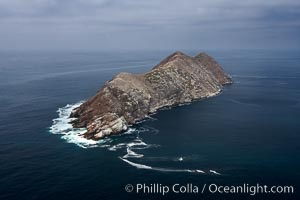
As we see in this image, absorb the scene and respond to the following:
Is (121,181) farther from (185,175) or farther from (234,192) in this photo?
(234,192)

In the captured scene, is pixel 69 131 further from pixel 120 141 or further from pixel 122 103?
pixel 122 103

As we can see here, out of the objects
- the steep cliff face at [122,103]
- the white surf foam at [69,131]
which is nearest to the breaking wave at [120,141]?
the white surf foam at [69,131]

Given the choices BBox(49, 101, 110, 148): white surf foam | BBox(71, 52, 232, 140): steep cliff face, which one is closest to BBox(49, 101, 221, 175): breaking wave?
BBox(49, 101, 110, 148): white surf foam

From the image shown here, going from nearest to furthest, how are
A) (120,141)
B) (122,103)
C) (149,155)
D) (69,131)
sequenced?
1. (149,155)
2. (120,141)
3. (69,131)
4. (122,103)

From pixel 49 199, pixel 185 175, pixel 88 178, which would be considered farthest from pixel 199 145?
pixel 49 199

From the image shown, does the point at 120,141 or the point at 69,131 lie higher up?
the point at 69,131

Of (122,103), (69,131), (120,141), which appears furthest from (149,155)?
(122,103)

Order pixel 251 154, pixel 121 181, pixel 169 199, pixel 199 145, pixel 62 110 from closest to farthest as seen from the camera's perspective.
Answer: pixel 169 199 → pixel 121 181 → pixel 251 154 → pixel 199 145 → pixel 62 110

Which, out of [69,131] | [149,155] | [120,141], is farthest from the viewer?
[69,131]
